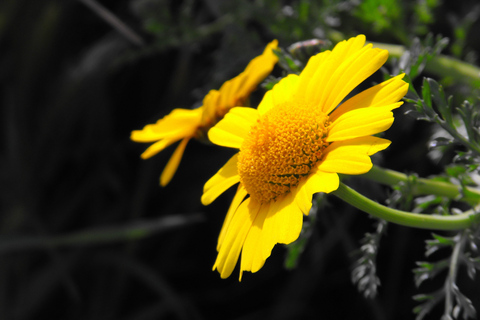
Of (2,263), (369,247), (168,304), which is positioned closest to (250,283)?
(168,304)

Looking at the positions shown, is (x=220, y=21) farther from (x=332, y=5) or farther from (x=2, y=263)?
(x=2, y=263)

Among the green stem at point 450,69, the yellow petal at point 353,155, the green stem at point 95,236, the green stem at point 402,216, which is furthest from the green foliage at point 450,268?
the green stem at point 95,236

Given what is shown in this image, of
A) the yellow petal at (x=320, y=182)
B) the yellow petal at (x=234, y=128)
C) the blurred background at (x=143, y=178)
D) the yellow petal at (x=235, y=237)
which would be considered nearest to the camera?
the yellow petal at (x=320, y=182)

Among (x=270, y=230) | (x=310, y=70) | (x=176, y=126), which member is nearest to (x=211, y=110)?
(x=176, y=126)

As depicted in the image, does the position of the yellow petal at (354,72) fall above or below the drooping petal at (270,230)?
above

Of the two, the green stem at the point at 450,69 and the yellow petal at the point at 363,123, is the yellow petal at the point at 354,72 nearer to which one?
the yellow petal at the point at 363,123

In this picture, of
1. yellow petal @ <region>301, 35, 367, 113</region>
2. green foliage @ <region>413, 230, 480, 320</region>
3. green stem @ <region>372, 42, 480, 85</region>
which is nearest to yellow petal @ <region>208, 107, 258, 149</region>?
yellow petal @ <region>301, 35, 367, 113</region>

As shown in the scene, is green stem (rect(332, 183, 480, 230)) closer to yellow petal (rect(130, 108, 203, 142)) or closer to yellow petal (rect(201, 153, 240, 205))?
yellow petal (rect(201, 153, 240, 205))

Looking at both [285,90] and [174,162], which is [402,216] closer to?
[285,90]
